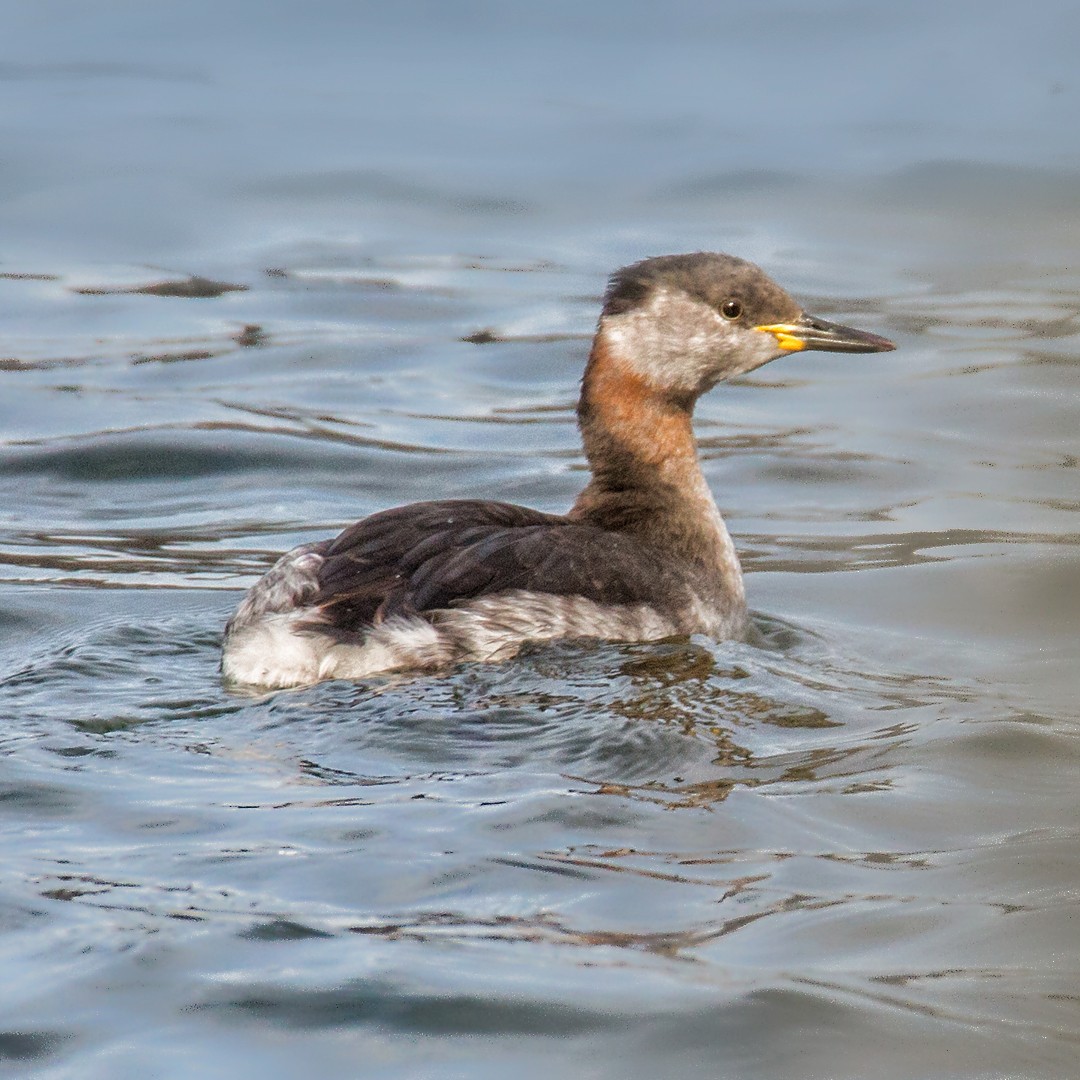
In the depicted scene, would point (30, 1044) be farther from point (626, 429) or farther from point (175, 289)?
point (175, 289)

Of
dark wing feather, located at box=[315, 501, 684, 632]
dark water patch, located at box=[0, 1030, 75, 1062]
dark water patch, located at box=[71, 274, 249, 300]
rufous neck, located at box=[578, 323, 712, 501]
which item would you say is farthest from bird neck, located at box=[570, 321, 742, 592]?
dark water patch, located at box=[71, 274, 249, 300]

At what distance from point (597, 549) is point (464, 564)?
1.72 ft

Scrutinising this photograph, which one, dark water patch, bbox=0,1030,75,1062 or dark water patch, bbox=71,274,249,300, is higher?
dark water patch, bbox=71,274,249,300

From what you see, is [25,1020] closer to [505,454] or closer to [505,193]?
[505,454]

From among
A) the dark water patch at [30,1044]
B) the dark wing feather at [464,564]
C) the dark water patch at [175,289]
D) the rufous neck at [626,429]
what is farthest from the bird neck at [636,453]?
the dark water patch at [175,289]

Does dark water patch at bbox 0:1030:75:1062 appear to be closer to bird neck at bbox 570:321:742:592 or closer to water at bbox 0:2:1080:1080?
water at bbox 0:2:1080:1080

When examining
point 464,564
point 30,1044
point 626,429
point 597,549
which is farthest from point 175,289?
point 30,1044

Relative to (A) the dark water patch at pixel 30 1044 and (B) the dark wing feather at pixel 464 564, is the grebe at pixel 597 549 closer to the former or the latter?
(B) the dark wing feather at pixel 464 564

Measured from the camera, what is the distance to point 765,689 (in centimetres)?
Result: 605

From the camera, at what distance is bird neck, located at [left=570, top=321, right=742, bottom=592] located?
22.8 ft

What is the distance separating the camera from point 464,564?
6098mm

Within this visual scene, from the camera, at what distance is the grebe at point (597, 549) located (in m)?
5.95

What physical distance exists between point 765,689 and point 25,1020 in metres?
2.94

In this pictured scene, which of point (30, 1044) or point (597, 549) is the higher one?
point (597, 549)
